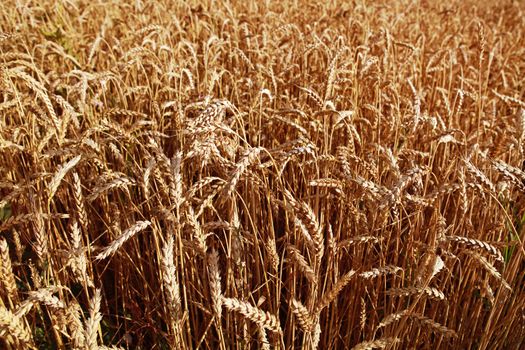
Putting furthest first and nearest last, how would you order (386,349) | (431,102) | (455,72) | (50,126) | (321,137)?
(455,72) < (431,102) < (321,137) < (50,126) < (386,349)

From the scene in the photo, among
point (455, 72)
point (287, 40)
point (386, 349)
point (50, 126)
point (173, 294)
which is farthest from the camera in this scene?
point (455, 72)

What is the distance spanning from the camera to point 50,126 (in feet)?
5.40

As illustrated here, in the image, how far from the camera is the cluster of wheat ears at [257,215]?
47.0 inches

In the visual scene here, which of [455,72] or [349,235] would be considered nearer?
[349,235]

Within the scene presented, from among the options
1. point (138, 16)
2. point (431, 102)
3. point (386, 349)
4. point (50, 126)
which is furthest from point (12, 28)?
point (386, 349)

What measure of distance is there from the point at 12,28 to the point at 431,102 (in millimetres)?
2579

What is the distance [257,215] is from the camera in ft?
Result: 6.20

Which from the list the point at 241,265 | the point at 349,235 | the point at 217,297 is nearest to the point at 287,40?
the point at 349,235

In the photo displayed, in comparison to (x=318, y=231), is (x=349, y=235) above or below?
below

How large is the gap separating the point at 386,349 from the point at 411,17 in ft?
13.6

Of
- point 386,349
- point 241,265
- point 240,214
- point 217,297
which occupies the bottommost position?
point 386,349

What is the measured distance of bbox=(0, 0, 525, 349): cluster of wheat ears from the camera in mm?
1193

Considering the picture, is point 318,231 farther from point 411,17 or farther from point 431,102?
point 411,17

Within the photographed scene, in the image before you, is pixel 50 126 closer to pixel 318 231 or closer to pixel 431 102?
pixel 318 231
